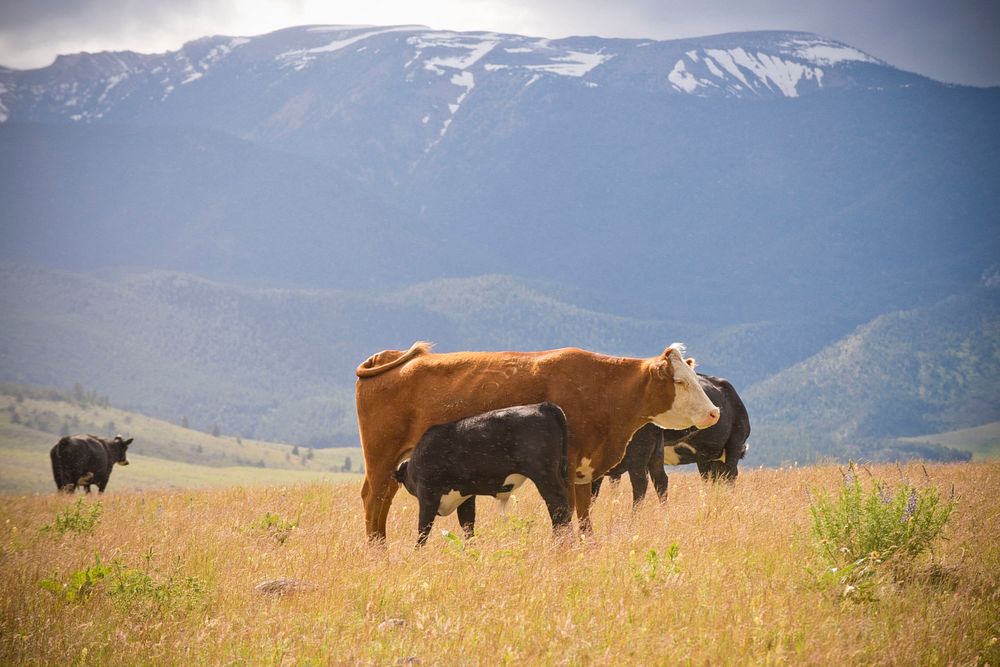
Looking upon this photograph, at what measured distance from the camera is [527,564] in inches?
394

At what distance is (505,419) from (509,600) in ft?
8.59

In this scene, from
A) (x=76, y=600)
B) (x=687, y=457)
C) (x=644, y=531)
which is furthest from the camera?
(x=687, y=457)

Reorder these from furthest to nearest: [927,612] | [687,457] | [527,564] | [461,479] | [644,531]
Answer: [687,457], [644,531], [461,479], [527,564], [927,612]

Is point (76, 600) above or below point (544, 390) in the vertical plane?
below

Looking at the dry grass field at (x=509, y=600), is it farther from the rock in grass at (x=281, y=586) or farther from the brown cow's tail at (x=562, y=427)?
the brown cow's tail at (x=562, y=427)

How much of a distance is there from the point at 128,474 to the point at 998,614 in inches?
6426

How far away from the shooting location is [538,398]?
11820 millimetres

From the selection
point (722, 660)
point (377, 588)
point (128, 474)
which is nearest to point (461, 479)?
point (377, 588)

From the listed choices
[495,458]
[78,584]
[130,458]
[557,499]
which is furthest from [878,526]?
[130,458]

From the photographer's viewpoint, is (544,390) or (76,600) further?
(544,390)

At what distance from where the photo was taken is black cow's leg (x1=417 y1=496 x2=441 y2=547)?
1157cm

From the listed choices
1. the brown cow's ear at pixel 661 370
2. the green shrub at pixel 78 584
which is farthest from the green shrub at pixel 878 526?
the green shrub at pixel 78 584

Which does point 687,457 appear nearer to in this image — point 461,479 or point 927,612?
point 461,479

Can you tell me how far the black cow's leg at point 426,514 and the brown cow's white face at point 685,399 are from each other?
2.73m
